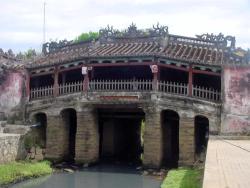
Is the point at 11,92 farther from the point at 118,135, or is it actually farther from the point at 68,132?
the point at 118,135

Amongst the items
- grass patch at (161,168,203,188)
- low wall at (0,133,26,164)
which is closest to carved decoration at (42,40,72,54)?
low wall at (0,133,26,164)

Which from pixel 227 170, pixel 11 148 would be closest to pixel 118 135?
pixel 11 148

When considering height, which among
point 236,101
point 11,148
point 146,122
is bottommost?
point 11,148

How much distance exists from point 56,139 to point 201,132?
23.5 ft

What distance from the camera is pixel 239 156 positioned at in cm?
1210

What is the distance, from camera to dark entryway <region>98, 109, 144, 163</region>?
23672 mm

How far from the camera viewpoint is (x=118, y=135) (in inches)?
1033

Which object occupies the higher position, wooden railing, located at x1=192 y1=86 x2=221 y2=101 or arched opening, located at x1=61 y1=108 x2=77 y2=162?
wooden railing, located at x1=192 y1=86 x2=221 y2=101

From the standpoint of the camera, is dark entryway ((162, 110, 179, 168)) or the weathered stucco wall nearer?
the weathered stucco wall

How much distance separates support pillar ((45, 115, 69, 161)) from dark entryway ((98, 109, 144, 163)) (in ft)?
7.97

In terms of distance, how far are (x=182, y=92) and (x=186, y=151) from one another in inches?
129

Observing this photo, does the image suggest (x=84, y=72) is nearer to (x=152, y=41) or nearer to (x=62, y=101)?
(x=62, y=101)

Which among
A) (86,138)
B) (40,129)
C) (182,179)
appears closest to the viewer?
(182,179)

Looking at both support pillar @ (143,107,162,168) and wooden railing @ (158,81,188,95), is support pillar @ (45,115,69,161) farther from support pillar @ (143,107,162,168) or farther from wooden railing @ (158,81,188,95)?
wooden railing @ (158,81,188,95)
